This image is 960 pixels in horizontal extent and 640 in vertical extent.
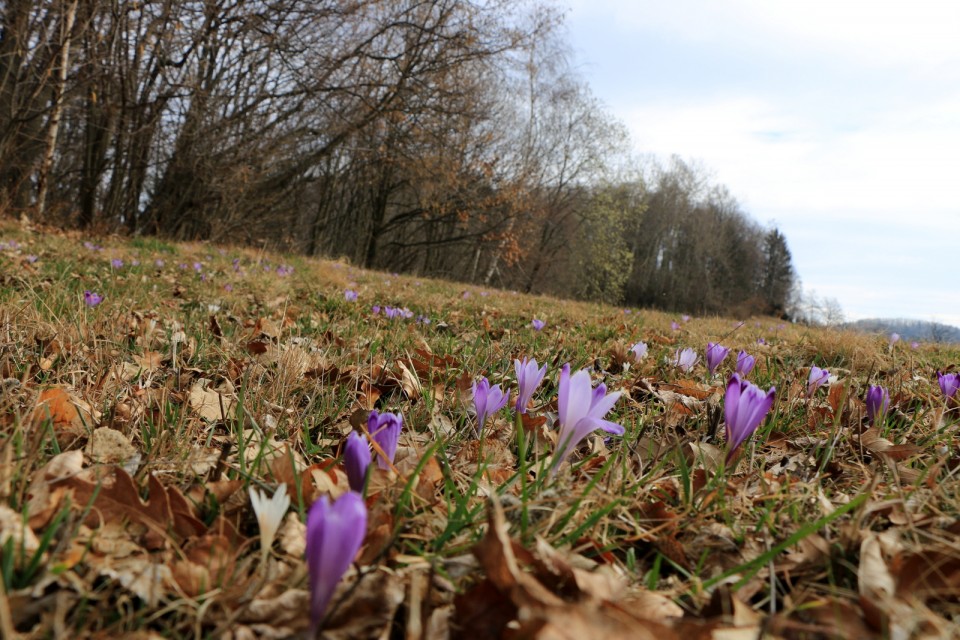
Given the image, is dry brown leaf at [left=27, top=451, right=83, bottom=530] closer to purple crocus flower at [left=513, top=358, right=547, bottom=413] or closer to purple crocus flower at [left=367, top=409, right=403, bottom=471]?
purple crocus flower at [left=367, top=409, right=403, bottom=471]

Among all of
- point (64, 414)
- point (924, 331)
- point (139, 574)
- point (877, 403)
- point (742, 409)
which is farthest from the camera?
point (924, 331)

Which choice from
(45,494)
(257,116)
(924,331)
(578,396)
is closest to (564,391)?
(578,396)

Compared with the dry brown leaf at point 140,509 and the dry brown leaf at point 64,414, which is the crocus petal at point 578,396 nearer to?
the dry brown leaf at point 140,509

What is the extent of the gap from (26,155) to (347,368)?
14402 mm

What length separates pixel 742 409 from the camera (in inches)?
47.1

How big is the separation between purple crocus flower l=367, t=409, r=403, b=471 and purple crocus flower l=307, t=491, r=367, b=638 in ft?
1.33

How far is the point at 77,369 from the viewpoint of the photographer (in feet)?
5.72

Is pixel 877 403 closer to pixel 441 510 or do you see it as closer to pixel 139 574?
pixel 441 510

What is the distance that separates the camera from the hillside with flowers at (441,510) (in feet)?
2.33

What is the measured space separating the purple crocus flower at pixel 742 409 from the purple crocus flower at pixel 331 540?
86 centimetres

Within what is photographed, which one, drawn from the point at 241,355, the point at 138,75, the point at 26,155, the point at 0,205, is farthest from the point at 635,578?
the point at 26,155

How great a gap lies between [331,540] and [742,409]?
0.91 meters

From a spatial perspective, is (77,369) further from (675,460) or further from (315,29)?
(315,29)

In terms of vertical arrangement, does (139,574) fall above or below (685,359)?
below
